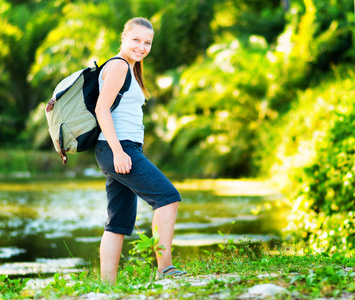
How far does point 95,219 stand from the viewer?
8023mm

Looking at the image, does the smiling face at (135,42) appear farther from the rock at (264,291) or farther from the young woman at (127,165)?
the rock at (264,291)

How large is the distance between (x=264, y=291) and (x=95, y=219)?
215 inches

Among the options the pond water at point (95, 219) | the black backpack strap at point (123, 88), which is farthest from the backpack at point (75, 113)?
the pond water at point (95, 219)

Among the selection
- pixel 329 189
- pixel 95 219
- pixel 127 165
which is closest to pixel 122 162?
pixel 127 165

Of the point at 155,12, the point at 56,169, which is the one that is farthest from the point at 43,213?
the point at 155,12

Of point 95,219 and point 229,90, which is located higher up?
point 229,90

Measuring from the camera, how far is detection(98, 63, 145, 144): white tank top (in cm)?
358

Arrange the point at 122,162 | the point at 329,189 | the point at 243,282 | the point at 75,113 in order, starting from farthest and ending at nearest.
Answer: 1. the point at 329,189
2. the point at 75,113
3. the point at 122,162
4. the point at 243,282

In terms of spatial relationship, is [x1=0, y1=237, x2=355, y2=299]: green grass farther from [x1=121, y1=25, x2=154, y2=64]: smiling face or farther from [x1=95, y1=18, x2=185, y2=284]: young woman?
→ [x1=121, y1=25, x2=154, y2=64]: smiling face

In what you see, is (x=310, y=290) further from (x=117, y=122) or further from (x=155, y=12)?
(x=155, y=12)

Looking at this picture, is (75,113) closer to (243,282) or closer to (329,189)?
(243,282)

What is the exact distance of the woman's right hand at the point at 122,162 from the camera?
11.3 ft

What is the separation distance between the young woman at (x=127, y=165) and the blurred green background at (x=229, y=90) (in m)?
1.83

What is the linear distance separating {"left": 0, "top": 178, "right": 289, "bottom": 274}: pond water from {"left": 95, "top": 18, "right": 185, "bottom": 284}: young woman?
879 millimetres
